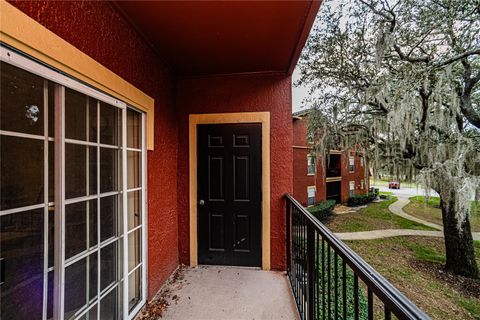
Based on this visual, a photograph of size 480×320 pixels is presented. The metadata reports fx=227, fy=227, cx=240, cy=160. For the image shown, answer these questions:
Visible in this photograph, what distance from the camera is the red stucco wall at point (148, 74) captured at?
1.25 meters

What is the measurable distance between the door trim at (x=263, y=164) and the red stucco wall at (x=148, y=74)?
209 mm

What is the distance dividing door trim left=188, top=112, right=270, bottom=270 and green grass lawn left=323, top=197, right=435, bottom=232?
804 centimetres

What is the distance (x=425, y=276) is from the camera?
6117 mm

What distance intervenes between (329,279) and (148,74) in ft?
7.47

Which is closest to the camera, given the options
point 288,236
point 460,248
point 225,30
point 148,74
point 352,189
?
point 225,30

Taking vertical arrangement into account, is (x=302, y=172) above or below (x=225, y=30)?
below

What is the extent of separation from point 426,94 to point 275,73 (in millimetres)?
3709

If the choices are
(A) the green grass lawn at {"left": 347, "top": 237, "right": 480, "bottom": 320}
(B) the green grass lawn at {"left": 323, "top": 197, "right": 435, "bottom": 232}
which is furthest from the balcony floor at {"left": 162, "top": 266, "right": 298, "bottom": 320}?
(B) the green grass lawn at {"left": 323, "top": 197, "right": 435, "bottom": 232}

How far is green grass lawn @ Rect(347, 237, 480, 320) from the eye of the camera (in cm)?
488

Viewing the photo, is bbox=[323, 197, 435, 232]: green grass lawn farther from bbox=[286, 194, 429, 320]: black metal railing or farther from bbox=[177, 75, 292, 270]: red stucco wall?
bbox=[177, 75, 292, 270]: red stucco wall

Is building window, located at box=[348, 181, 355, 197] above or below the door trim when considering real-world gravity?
below

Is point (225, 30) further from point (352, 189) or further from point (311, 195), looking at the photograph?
point (352, 189)

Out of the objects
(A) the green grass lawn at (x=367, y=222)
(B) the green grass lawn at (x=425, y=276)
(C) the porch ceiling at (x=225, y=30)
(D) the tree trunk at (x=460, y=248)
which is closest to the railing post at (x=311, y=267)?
(C) the porch ceiling at (x=225, y=30)

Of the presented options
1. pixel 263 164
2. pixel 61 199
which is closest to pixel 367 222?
pixel 263 164
